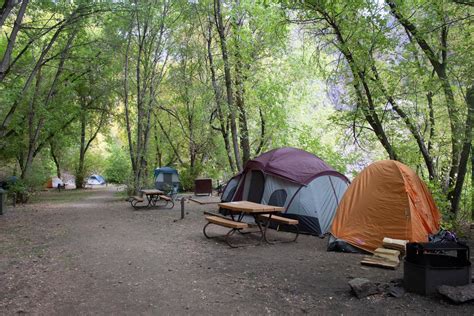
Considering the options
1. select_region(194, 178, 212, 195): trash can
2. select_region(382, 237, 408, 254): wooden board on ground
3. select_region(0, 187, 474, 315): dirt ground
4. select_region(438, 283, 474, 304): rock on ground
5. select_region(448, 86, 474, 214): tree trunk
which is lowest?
select_region(0, 187, 474, 315): dirt ground

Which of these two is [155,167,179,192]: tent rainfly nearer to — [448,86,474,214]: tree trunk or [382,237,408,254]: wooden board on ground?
[448,86,474,214]: tree trunk

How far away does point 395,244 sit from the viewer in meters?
6.46

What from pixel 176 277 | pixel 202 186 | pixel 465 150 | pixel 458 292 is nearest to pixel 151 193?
pixel 202 186

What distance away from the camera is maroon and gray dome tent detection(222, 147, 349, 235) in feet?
30.0

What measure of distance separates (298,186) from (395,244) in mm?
3255

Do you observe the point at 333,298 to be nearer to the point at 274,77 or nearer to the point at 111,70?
the point at 274,77

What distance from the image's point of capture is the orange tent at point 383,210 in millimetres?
6973

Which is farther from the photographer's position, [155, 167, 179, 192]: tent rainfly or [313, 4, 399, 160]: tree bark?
[155, 167, 179, 192]: tent rainfly

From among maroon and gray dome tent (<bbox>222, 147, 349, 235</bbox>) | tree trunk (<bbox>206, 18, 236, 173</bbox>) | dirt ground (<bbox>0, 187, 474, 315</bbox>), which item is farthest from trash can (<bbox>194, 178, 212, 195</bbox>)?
dirt ground (<bbox>0, 187, 474, 315</bbox>)

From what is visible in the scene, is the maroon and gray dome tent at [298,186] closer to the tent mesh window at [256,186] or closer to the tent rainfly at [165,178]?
the tent mesh window at [256,186]

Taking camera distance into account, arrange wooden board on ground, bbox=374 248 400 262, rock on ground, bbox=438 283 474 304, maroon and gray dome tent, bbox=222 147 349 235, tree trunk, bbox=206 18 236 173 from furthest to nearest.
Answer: tree trunk, bbox=206 18 236 173
maroon and gray dome tent, bbox=222 147 349 235
wooden board on ground, bbox=374 248 400 262
rock on ground, bbox=438 283 474 304

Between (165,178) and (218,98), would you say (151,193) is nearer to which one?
(218,98)

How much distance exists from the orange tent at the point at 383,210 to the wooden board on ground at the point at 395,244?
1.08 ft

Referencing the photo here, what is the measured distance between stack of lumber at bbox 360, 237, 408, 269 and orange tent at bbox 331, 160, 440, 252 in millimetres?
346
